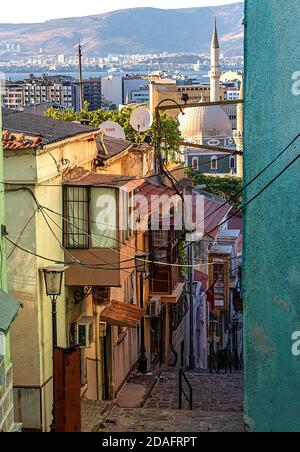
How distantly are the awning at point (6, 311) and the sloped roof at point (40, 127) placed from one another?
5153mm

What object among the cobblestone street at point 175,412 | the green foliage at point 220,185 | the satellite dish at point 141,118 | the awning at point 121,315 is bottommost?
the green foliage at point 220,185

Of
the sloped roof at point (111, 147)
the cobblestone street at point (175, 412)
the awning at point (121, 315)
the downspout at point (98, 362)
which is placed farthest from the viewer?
the sloped roof at point (111, 147)

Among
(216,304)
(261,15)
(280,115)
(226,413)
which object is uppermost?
(261,15)

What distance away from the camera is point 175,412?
18.3m

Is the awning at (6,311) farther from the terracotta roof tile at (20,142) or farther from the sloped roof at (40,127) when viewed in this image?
the sloped roof at (40,127)

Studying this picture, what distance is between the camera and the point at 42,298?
16.9m

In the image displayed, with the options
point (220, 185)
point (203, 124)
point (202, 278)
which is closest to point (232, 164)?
point (203, 124)

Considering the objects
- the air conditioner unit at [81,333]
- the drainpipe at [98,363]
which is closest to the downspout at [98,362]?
the drainpipe at [98,363]

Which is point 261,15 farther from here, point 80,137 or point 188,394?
point 188,394

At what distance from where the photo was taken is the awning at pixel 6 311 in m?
11.4

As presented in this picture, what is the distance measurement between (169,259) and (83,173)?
289 inches

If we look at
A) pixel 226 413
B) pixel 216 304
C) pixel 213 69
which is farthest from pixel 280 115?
pixel 213 69

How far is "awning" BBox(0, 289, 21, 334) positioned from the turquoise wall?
4009 millimetres

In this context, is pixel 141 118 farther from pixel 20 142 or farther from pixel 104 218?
pixel 20 142
